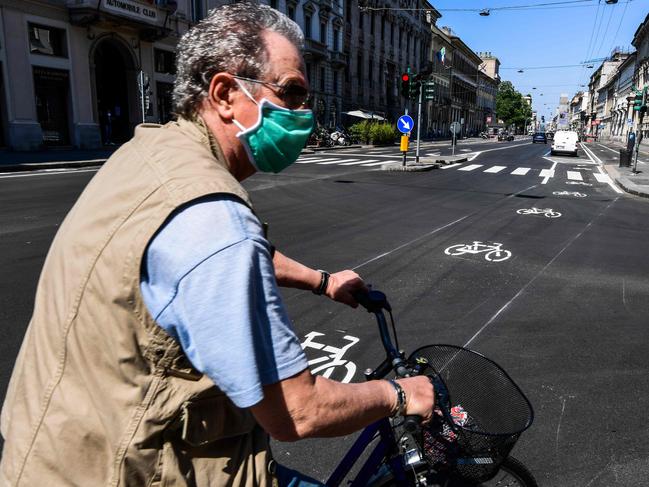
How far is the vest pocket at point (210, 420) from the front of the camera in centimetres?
108

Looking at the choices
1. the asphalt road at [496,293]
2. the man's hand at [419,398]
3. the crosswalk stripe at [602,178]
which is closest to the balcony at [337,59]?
the crosswalk stripe at [602,178]

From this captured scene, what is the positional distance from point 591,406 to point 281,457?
1.90 meters

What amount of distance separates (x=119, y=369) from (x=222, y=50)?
741 mm

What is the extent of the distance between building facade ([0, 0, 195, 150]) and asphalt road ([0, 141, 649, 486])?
30.8 ft

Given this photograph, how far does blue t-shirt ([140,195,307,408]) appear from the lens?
950mm

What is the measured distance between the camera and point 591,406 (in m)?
3.22

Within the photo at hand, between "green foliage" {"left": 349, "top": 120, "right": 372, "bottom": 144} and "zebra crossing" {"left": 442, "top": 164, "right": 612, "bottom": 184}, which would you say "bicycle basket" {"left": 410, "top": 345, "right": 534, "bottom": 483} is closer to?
"zebra crossing" {"left": 442, "top": 164, "right": 612, "bottom": 184}

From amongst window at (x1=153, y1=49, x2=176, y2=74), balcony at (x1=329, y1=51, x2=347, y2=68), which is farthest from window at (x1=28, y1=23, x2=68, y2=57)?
balcony at (x1=329, y1=51, x2=347, y2=68)

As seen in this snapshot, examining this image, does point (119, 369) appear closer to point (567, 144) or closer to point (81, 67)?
point (81, 67)

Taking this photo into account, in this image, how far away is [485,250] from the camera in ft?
24.1

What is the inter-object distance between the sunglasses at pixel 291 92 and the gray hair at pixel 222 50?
4 centimetres

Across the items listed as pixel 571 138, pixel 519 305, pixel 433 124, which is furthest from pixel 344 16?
pixel 519 305

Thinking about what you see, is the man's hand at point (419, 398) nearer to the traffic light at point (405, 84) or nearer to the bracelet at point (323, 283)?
the bracelet at point (323, 283)

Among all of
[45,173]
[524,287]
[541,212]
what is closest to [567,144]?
[541,212]
